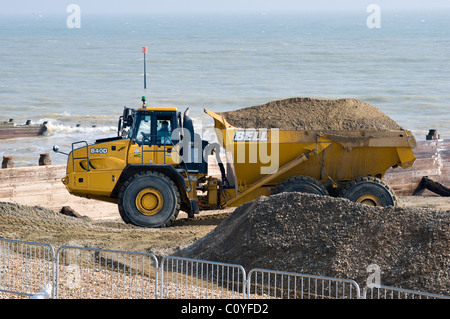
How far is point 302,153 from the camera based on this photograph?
54.2ft

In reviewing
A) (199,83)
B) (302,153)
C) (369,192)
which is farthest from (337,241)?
(199,83)

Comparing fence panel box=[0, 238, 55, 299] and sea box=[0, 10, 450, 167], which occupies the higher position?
sea box=[0, 10, 450, 167]

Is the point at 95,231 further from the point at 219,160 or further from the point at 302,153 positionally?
the point at 302,153

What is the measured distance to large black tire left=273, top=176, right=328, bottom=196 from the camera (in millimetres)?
16250

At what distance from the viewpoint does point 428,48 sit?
105 m

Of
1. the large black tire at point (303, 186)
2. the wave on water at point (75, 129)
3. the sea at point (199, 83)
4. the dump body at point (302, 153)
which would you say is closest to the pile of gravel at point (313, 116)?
the dump body at point (302, 153)

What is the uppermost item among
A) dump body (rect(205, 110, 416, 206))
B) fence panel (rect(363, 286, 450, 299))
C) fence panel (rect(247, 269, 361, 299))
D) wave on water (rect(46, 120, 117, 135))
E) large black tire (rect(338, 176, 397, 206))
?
dump body (rect(205, 110, 416, 206))

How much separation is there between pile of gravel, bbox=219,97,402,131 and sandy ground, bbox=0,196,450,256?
2.47m

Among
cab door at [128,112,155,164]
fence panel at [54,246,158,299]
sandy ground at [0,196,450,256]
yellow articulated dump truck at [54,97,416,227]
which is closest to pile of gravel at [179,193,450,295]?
sandy ground at [0,196,450,256]

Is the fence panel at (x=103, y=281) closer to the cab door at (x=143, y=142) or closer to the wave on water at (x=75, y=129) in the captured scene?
the cab door at (x=143, y=142)

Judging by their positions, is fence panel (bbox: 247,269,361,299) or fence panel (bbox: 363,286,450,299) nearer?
fence panel (bbox: 363,286,450,299)

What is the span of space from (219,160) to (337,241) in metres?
5.23

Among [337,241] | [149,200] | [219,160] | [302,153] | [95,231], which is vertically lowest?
[95,231]

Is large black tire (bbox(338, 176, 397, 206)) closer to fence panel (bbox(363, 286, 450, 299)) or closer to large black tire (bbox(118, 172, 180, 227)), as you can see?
large black tire (bbox(118, 172, 180, 227))
